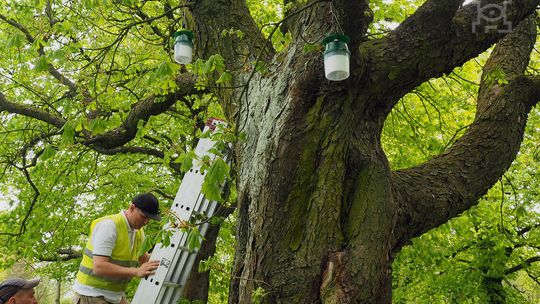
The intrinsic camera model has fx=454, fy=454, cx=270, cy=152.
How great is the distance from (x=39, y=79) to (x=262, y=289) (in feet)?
23.4

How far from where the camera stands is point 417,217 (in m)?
3.28

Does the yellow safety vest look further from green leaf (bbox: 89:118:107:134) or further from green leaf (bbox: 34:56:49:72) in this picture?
green leaf (bbox: 34:56:49:72)

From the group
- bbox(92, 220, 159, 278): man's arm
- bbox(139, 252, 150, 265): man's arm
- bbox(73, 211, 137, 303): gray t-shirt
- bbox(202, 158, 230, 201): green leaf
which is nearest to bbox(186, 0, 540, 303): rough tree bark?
bbox(202, 158, 230, 201): green leaf

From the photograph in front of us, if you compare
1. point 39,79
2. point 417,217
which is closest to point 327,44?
point 417,217

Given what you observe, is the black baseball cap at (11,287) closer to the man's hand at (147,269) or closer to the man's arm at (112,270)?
the man's arm at (112,270)

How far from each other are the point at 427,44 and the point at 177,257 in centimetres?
263

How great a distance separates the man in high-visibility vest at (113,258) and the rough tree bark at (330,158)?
1.12m

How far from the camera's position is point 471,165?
3629 millimetres

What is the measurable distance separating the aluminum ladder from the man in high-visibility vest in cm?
17

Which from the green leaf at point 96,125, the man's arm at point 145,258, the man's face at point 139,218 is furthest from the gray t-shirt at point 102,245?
the green leaf at point 96,125

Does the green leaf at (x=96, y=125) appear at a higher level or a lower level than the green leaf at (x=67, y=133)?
higher

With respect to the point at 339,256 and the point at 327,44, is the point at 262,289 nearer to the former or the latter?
the point at 339,256

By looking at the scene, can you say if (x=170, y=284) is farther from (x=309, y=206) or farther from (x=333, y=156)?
(x=333, y=156)

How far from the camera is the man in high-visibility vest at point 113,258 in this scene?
11.8 feet
